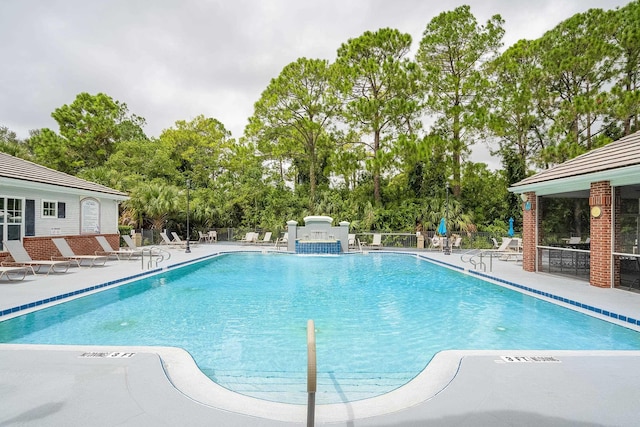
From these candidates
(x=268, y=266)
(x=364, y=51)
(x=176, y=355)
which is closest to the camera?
(x=176, y=355)

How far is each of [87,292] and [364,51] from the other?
25.6 m

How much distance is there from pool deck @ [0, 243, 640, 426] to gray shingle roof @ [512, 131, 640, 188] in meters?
6.15

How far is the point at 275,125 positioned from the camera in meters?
30.5

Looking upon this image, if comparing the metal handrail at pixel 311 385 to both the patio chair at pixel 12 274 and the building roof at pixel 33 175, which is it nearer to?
the patio chair at pixel 12 274

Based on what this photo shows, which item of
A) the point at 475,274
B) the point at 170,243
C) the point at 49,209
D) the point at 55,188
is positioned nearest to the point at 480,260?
the point at 475,274

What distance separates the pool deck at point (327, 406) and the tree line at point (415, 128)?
18726 mm

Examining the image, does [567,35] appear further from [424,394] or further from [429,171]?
[424,394]

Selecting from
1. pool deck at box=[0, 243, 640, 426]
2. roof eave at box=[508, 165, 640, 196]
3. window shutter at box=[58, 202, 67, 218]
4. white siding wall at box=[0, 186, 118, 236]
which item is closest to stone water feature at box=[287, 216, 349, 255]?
white siding wall at box=[0, 186, 118, 236]

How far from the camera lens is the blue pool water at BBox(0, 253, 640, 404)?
4.89 m

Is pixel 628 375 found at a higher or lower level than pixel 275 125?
lower

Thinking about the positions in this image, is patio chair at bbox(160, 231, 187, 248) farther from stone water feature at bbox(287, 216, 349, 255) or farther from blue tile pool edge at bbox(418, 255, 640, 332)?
blue tile pool edge at bbox(418, 255, 640, 332)

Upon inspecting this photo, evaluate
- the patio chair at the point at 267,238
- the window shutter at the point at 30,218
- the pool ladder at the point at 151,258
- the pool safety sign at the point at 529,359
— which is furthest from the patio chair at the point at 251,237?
the pool safety sign at the point at 529,359

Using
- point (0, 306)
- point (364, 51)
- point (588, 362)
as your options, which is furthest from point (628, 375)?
point (364, 51)

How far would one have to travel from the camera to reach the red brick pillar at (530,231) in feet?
42.6
